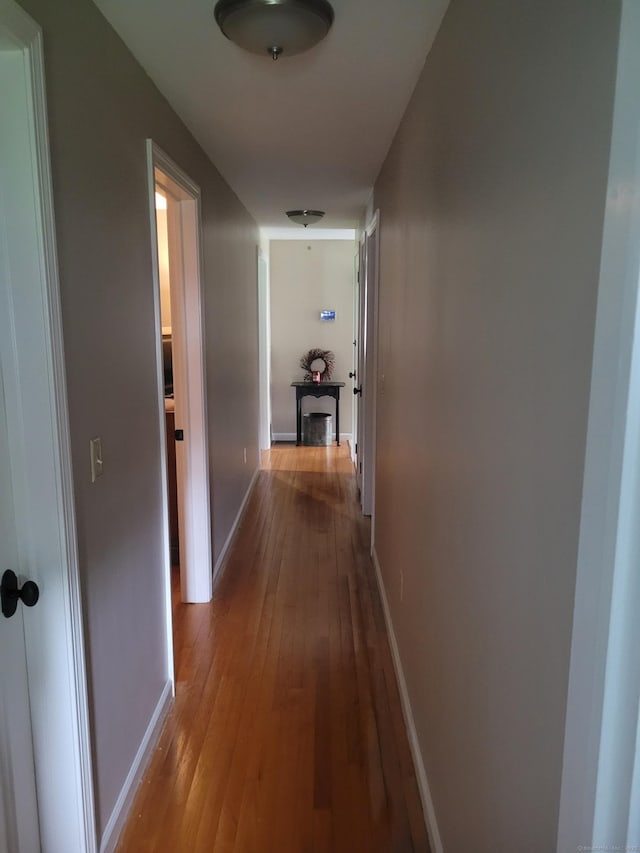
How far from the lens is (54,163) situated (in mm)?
1311

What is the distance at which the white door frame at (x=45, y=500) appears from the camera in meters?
1.23

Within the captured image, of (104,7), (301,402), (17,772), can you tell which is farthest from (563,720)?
(301,402)

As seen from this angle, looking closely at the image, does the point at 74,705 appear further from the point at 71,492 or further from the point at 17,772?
the point at 71,492

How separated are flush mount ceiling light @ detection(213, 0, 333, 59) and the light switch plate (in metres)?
1.19

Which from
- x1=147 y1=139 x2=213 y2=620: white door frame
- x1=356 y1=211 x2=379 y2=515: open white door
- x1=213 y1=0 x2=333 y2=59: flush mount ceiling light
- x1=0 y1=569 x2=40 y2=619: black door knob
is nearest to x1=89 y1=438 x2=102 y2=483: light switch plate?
x1=0 y1=569 x2=40 y2=619: black door knob

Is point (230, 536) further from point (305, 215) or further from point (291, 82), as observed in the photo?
point (291, 82)

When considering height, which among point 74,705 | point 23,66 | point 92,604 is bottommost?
point 74,705

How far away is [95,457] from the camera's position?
1.54m

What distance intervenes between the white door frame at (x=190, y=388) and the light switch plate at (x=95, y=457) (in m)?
1.31

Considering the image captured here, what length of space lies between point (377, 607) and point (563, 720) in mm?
2414

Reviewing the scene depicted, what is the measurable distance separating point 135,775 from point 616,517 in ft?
6.11

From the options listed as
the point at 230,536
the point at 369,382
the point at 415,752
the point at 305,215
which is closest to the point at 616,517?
the point at 415,752

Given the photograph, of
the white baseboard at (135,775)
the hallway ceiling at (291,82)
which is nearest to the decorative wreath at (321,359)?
the hallway ceiling at (291,82)

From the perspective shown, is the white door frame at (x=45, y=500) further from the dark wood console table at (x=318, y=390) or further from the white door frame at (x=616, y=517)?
the dark wood console table at (x=318, y=390)
